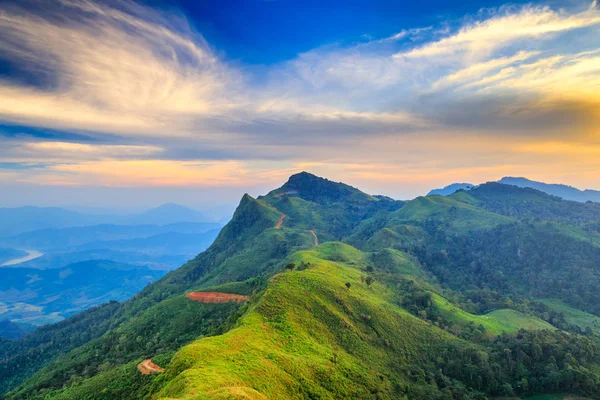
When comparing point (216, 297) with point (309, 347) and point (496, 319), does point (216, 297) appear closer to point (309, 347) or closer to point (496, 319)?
point (309, 347)

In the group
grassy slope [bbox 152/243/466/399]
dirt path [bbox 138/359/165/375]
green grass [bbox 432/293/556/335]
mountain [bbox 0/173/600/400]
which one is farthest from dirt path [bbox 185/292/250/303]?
green grass [bbox 432/293/556/335]

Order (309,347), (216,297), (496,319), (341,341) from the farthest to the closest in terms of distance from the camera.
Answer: (496,319) → (216,297) → (341,341) → (309,347)

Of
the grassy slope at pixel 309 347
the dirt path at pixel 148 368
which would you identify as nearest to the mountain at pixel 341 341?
the grassy slope at pixel 309 347

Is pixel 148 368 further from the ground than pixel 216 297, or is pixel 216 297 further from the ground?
pixel 148 368

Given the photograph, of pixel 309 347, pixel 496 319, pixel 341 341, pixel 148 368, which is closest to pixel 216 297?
pixel 148 368

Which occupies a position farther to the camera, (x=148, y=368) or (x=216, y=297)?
(x=216, y=297)

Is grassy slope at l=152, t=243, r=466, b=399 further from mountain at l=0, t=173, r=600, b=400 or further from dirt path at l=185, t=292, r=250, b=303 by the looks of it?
dirt path at l=185, t=292, r=250, b=303

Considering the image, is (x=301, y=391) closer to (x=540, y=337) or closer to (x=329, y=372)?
(x=329, y=372)
